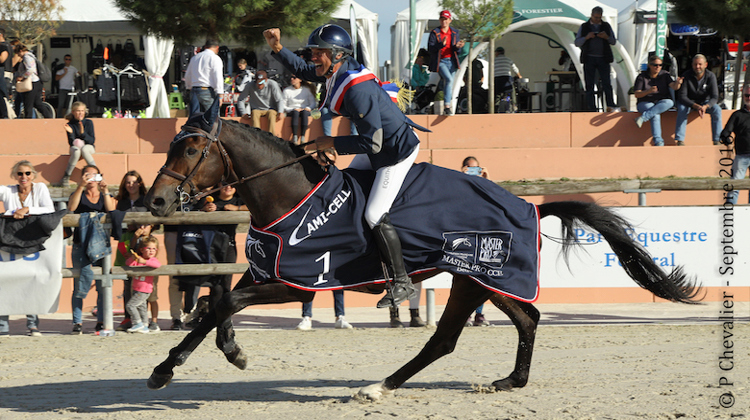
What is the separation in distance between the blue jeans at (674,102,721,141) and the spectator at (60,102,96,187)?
28.7ft

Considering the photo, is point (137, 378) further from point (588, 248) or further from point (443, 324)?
point (588, 248)

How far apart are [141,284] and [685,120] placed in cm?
882

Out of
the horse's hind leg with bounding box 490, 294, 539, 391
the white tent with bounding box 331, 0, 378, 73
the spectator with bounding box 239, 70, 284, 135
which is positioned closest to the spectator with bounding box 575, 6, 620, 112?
the spectator with bounding box 239, 70, 284, 135

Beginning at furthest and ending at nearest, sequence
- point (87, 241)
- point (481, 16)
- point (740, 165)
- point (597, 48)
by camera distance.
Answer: point (481, 16)
point (597, 48)
point (740, 165)
point (87, 241)

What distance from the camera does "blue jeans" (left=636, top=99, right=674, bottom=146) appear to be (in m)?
12.9

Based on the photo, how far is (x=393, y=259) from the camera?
15.9 feet

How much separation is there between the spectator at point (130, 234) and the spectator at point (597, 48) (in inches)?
320

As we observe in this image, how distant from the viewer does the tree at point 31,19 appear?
57.5 ft

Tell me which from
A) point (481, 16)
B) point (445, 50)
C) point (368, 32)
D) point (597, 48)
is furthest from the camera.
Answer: point (368, 32)

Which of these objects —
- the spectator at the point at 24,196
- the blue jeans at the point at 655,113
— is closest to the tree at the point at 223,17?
the blue jeans at the point at 655,113

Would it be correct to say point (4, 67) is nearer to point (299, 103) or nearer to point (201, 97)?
point (201, 97)

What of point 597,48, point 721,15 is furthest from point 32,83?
point 721,15

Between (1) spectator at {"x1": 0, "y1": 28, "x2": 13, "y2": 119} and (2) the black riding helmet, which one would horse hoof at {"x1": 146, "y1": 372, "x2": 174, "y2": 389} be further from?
(1) spectator at {"x1": 0, "y1": 28, "x2": 13, "y2": 119}

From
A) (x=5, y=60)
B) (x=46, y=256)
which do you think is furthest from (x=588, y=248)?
(x=5, y=60)
